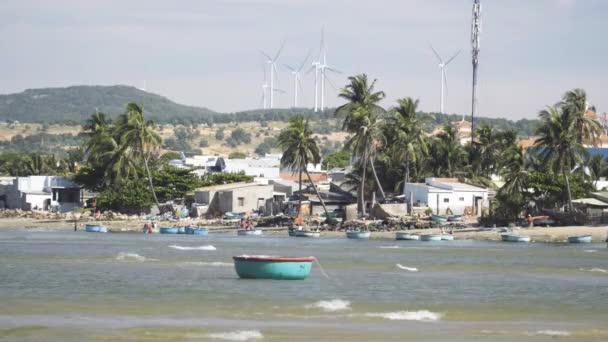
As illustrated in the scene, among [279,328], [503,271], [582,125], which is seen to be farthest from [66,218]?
[279,328]

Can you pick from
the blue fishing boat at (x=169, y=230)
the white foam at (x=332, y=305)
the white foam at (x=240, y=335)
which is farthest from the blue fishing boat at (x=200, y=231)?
the white foam at (x=240, y=335)

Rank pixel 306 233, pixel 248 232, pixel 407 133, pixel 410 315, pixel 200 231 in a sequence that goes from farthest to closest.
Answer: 1. pixel 407 133
2. pixel 200 231
3. pixel 248 232
4. pixel 306 233
5. pixel 410 315

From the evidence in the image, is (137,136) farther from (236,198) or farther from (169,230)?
(169,230)

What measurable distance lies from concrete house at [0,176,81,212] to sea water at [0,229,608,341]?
172ft

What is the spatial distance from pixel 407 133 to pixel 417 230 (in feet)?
63.0

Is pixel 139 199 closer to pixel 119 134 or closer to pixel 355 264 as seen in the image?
pixel 119 134

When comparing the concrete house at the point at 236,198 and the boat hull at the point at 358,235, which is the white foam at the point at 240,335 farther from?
the concrete house at the point at 236,198

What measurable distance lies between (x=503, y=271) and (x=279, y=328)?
87.9ft

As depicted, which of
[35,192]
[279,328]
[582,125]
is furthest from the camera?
[35,192]

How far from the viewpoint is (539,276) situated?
54719mm

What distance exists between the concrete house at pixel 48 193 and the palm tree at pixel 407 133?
1566 inches

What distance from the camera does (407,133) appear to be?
4220 inches

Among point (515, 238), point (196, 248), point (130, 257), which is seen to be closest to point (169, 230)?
point (196, 248)

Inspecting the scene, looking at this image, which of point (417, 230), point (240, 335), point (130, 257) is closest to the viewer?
point (240, 335)
